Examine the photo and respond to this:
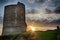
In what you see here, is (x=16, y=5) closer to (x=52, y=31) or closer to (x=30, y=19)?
(x=30, y=19)

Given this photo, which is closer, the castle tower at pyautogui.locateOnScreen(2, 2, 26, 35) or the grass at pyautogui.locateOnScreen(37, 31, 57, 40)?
the grass at pyautogui.locateOnScreen(37, 31, 57, 40)

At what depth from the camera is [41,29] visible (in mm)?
16781

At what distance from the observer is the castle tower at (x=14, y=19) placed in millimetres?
16750

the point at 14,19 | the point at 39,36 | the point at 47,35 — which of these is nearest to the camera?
the point at 47,35

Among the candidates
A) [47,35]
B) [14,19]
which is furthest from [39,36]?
[14,19]

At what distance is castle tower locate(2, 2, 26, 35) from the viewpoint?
55.0ft

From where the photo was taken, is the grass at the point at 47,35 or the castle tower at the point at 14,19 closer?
the grass at the point at 47,35

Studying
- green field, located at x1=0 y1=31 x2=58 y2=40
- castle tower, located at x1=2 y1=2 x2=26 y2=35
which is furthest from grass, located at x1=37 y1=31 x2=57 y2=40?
castle tower, located at x1=2 y1=2 x2=26 y2=35

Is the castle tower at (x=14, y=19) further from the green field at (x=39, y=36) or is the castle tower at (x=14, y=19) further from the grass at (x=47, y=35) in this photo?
the grass at (x=47, y=35)

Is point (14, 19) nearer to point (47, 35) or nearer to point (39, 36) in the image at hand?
point (39, 36)

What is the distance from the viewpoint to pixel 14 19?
56.1 ft

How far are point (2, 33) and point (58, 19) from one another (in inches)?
297

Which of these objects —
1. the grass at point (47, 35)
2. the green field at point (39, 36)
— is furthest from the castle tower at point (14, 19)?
the grass at point (47, 35)

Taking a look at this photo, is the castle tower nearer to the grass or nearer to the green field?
the green field
